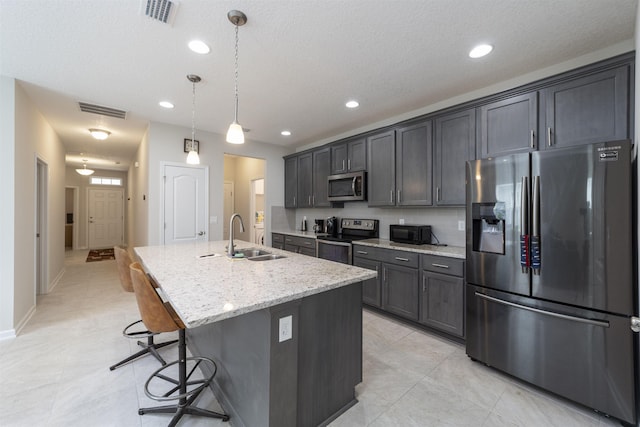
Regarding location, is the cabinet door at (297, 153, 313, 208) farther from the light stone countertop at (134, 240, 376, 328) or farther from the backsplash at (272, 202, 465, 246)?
the light stone countertop at (134, 240, 376, 328)

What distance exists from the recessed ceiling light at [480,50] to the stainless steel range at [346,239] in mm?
2375

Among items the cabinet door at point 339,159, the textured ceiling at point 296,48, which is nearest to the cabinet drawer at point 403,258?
the cabinet door at point 339,159

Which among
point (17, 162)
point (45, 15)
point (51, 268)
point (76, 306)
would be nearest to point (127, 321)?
point (76, 306)

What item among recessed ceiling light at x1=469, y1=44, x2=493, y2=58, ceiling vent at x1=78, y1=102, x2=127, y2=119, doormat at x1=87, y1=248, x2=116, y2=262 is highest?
ceiling vent at x1=78, y1=102, x2=127, y2=119

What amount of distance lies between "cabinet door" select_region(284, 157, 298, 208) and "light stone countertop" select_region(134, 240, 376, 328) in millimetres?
3044

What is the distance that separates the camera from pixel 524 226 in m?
1.99

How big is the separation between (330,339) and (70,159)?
9.21 meters

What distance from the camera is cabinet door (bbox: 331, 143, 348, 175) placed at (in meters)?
4.27

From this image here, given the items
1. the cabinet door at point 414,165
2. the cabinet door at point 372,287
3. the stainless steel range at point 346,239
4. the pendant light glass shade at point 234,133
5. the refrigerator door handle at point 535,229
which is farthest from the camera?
the stainless steel range at point 346,239

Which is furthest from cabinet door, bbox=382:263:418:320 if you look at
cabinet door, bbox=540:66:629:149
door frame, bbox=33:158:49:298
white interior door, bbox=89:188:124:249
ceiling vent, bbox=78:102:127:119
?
white interior door, bbox=89:188:124:249

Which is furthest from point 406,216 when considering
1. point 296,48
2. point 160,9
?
point 160,9

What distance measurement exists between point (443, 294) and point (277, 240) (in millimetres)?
3348

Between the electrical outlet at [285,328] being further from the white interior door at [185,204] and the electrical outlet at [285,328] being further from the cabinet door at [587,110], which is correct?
the white interior door at [185,204]

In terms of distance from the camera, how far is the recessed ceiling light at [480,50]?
2.18 metres
